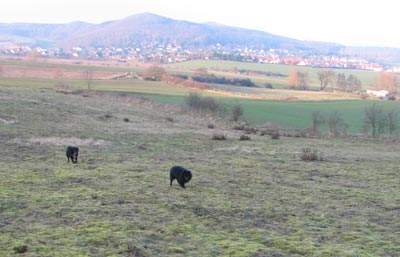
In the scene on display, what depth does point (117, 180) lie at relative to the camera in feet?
57.4

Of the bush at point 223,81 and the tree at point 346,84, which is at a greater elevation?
the tree at point 346,84

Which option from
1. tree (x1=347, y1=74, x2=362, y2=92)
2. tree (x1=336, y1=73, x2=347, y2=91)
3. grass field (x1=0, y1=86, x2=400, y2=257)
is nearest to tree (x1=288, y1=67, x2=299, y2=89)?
tree (x1=336, y1=73, x2=347, y2=91)

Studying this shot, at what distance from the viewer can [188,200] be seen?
15.3m

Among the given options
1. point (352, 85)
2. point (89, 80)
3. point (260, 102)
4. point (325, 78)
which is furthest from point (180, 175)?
point (352, 85)

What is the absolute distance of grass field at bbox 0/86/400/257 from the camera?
11047 mm

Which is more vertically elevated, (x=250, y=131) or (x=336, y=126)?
(x=250, y=131)

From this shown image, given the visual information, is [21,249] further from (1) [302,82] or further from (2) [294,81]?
(1) [302,82]

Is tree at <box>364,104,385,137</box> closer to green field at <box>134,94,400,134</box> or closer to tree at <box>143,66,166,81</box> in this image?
green field at <box>134,94,400,134</box>

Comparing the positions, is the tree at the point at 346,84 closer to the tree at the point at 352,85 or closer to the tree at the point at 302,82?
the tree at the point at 352,85

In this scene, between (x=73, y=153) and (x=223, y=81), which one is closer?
(x=73, y=153)

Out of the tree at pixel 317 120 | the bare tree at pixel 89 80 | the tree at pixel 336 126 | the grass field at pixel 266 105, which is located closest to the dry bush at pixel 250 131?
the tree at pixel 336 126

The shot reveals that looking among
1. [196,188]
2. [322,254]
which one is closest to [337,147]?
[196,188]

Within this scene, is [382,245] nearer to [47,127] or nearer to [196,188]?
[196,188]

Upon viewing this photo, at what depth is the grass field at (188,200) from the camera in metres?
11.0
